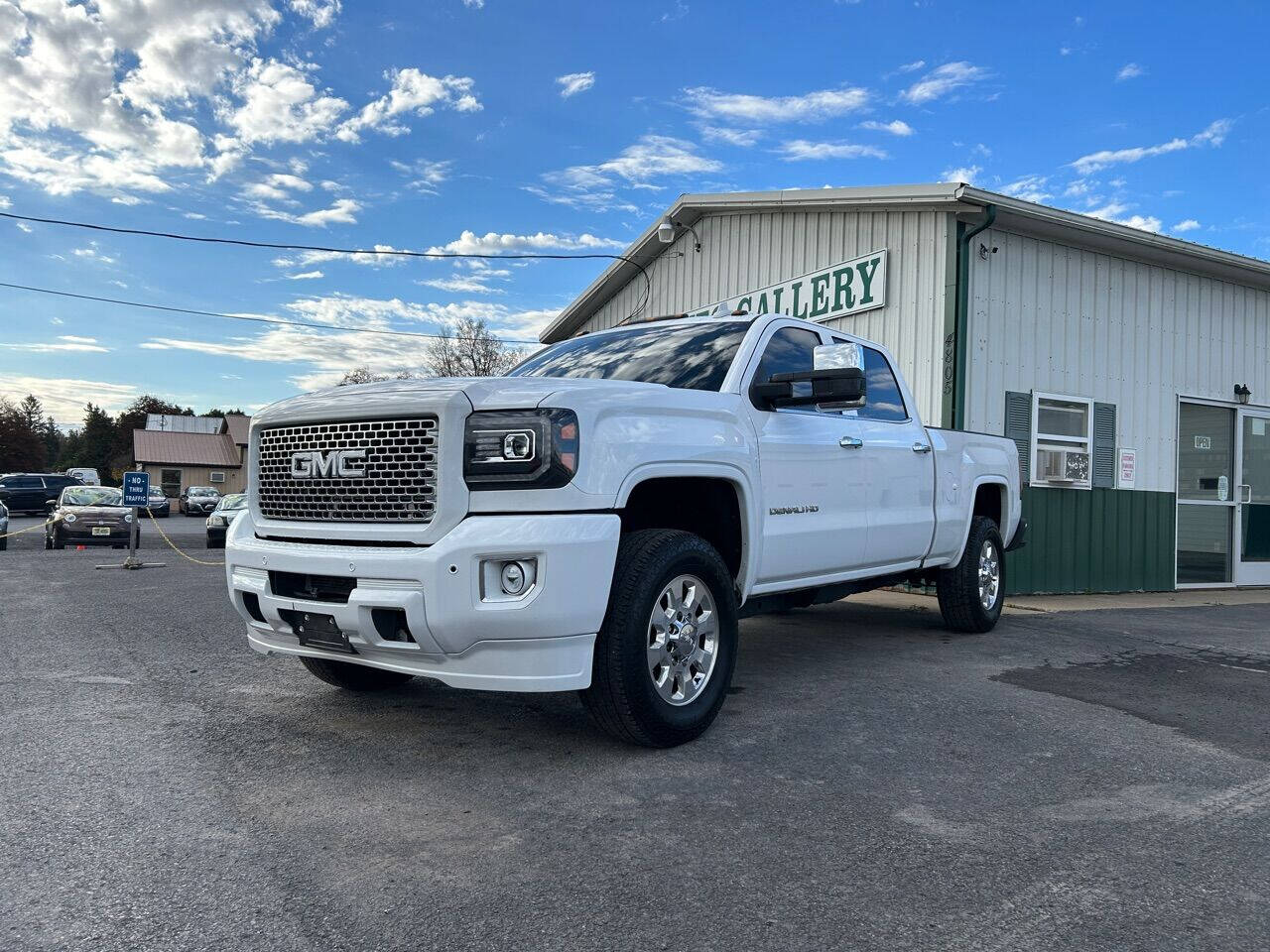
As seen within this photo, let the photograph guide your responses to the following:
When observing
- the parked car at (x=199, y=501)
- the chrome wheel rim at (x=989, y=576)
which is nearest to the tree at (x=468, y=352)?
the parked car at (x=199, y=501)

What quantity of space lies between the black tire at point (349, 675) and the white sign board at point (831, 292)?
6600 millimetres

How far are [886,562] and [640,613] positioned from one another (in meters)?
2.74

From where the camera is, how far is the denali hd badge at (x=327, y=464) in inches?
150

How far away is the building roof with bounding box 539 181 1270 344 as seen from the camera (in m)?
9.75

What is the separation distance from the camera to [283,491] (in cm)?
417

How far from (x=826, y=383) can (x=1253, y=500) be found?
11.9 meters

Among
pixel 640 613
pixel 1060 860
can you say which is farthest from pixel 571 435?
pixel 1060 860

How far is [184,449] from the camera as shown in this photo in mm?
61781

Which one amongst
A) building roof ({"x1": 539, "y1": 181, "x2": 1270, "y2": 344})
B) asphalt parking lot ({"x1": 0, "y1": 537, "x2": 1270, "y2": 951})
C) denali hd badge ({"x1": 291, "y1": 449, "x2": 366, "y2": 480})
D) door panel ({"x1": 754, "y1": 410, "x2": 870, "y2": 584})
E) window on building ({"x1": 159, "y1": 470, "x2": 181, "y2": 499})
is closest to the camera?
asphalt parking lot ({"x1": 0, "y1": 537, "x2": 1270, "y2": 951})

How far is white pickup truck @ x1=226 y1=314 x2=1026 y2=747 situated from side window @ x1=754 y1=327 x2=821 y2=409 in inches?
0.7

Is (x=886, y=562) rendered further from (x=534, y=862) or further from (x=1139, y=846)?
(x=534, y=862)

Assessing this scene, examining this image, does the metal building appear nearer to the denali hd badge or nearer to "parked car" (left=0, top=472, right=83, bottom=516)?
the denali hd badge

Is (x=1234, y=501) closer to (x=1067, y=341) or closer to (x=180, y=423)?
(x=1067, y=341)

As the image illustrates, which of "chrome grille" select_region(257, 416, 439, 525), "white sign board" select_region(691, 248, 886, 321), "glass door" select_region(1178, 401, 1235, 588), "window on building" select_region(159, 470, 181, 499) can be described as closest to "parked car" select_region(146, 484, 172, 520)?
"window on building" select_region(159, 470, 181, 499)
